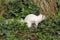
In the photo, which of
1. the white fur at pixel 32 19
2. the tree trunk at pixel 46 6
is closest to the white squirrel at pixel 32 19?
the white fur at pixel 32 19

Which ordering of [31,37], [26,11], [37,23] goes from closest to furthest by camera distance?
[31,37] < [37,23] < [26,11]

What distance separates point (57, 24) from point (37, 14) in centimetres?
77

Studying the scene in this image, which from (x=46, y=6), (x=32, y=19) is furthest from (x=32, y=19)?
(x=46, y=6)

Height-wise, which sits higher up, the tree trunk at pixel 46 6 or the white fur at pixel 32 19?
the tree trunk at pixel 46 6

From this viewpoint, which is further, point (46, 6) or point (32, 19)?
point (46, 6)

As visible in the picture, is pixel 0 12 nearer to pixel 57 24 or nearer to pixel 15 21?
pixel 15 21

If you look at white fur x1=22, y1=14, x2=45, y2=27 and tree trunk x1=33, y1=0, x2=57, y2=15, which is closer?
white fur x1=22, y1=14, x2=45, y2=27

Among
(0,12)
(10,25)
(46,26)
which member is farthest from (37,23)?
Result: (0,12)

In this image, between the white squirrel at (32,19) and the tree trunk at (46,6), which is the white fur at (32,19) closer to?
the white squirrel at (32,19)

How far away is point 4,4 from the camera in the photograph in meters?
6.93

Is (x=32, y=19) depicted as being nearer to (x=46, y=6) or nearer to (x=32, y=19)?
(x=32, y=19)

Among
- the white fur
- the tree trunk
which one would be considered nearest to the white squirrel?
the white fur

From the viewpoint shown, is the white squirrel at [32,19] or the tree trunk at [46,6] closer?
the white squirrel at [32,19]

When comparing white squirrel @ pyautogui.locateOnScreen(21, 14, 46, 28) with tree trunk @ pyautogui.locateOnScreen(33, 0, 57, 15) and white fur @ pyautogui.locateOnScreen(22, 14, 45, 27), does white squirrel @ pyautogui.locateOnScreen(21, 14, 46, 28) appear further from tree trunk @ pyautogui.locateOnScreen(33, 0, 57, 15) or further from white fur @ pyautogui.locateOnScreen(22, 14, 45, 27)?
tree trunk @ pyautogui.locateOnScreen(33, 0, 57, 15)
